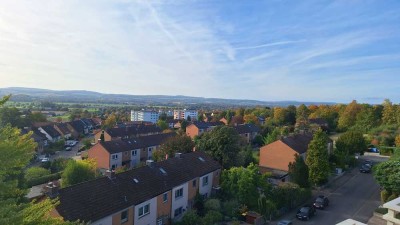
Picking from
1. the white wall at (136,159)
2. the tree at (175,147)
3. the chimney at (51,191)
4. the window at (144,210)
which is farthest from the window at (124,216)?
the white wall at (136,159)

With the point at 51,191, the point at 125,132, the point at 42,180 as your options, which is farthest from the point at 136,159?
the point at 51,191

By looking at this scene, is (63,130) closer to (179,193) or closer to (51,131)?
(51,131)

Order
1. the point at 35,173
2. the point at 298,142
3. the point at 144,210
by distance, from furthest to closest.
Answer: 1. the point at 298,142
2. the point at 35,173
3. the point at 144,210

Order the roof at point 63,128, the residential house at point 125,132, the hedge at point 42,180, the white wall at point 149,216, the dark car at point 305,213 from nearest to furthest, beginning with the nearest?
1. the white wall at point 149,216
2. the dark car at point 305,213
3. the hedge at point 42,180
4. the residential house at point 125,132
5. the roof at point 63,128

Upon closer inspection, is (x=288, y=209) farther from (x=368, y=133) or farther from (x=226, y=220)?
(x=368, y=133)

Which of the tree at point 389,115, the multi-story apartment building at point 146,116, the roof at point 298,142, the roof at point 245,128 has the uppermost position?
the tree at point 389,115

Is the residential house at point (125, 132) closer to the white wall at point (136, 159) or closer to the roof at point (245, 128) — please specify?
the white wall at point (136, 159)
